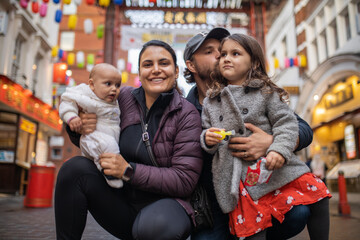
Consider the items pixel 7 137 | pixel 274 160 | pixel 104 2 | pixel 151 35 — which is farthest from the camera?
pixel 7 137

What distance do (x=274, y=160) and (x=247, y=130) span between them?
30 centimetres

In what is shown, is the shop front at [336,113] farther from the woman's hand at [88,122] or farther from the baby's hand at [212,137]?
the woman's hand at [88,122]

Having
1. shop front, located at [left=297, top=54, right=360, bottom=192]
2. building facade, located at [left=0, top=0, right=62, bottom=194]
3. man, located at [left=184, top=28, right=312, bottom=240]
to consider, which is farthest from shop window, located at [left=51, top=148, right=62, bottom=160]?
man, located at [left=184, top=28, right=312, bottom=240]

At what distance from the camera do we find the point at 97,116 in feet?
7.13

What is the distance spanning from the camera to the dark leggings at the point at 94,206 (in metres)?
1.84

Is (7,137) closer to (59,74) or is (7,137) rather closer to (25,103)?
(25,103)

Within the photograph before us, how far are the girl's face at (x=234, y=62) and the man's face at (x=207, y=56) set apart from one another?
556 millimetres

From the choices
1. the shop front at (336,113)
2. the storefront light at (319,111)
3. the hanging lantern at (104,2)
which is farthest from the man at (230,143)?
the storefront light at (319,111)

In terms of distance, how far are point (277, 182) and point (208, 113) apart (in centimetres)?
63

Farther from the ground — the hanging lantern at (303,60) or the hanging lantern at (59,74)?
the hanging lantern at (303,60)

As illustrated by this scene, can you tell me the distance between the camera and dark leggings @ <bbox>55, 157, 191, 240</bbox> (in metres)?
1.84

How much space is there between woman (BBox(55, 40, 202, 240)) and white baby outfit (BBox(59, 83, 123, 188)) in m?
0.07

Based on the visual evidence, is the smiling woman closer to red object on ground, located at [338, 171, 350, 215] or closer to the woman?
the woman

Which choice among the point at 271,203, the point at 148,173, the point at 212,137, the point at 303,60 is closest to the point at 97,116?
the point at 148,173
